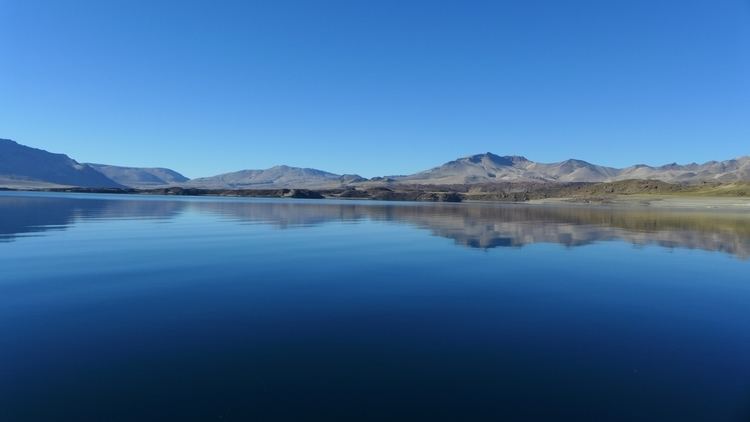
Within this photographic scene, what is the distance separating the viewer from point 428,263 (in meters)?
19.0

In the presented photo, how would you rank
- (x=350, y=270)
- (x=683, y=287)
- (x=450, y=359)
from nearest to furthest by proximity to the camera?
(x=450, y=359) → (x=683, y=287) → (x=350, y=270)

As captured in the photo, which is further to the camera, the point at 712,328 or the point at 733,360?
the point at 712,328

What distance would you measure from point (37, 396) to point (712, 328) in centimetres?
1378

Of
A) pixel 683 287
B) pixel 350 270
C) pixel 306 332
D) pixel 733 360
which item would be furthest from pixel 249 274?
pixel 683 287

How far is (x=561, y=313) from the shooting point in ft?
38.2

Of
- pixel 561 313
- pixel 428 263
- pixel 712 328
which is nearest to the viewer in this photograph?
pixel 712 328

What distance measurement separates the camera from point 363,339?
29.9ft

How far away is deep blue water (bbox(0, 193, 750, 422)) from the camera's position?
654 cm

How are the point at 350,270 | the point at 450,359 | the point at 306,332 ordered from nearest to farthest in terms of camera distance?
the point at 450,359 < the point at 306,332 < the point at 350,270

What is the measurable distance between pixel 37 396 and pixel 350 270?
1121 cm

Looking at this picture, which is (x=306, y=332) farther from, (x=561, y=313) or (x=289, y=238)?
(x=289, y=238)

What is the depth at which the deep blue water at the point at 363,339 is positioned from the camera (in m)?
6.54

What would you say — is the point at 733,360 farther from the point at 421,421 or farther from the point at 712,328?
the point at 421,421

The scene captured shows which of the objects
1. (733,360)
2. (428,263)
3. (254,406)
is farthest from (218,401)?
(428,263)
